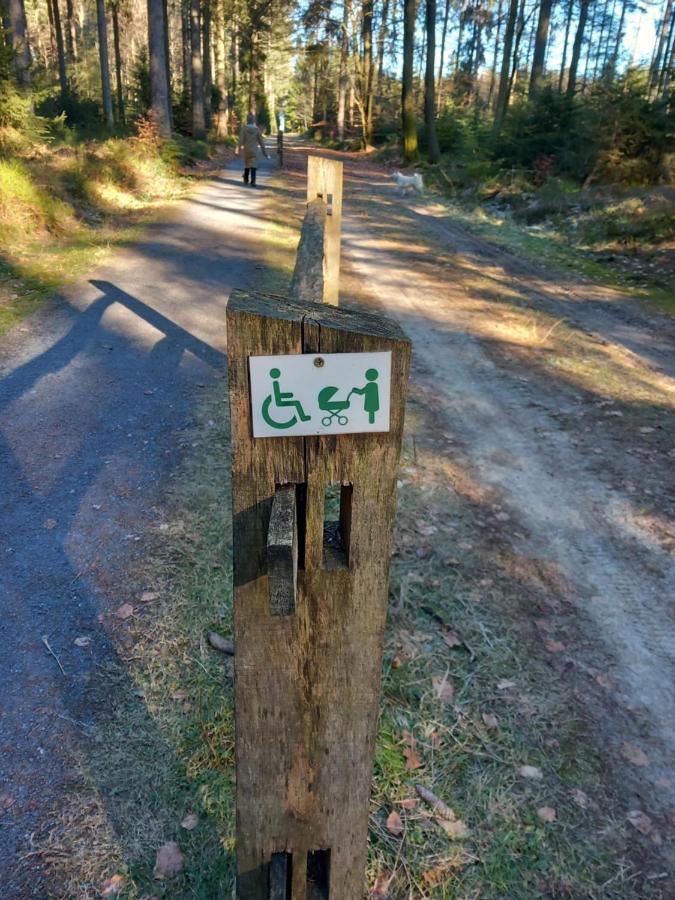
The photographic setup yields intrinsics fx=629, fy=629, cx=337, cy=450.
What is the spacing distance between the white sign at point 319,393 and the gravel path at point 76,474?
2.02 metres

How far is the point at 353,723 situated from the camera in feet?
5.26

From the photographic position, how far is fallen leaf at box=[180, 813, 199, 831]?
2389 mm

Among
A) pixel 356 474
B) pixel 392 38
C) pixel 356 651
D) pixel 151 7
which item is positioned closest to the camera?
pixel 356 474

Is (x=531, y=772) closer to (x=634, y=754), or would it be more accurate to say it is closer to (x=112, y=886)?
(x=634, y=754)

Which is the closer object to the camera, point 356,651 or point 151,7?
point 356,651

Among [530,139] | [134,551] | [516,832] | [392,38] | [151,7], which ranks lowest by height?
[516,832]

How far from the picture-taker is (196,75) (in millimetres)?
25797

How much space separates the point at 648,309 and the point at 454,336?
3.54m

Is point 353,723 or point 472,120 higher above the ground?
point 472,120

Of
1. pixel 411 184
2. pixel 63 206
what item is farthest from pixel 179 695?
pixel 411 184

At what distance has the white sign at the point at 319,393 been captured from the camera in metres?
1.24

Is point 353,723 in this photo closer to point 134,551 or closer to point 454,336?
point 134,551

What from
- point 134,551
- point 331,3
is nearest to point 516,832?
point 134,551

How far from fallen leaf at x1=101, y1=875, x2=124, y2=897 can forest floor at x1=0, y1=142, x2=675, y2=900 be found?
0.01m
